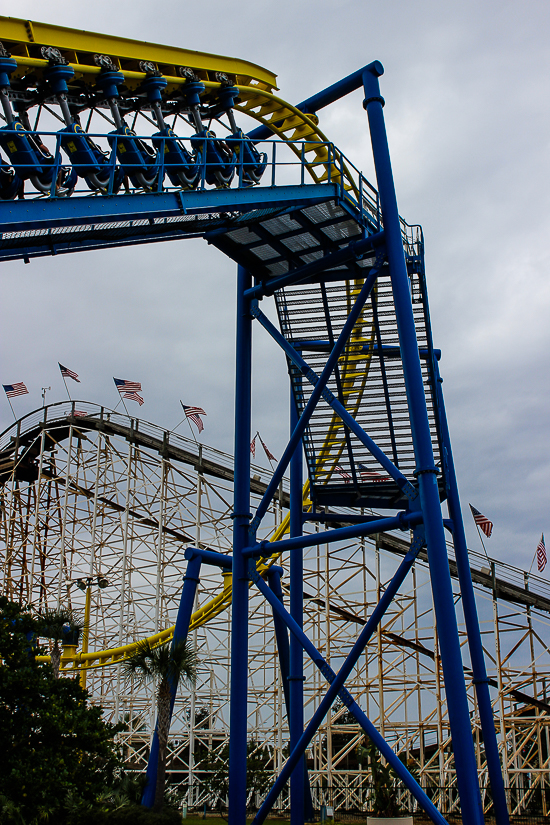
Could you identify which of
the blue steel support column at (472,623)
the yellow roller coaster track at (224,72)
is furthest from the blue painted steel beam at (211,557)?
the blue steel support column at (472,623)

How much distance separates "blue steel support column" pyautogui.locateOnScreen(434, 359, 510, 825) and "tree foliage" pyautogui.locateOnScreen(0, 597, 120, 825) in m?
5.39

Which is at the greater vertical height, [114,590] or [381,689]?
[114,590]

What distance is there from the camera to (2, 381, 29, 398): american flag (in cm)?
2514

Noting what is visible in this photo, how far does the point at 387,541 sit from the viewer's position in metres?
20.3

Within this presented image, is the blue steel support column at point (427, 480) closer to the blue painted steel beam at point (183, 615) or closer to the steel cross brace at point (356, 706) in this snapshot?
the steel cross brace at point (356, 706)

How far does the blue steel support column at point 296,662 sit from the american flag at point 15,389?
1493 cm

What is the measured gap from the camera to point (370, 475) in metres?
11.7

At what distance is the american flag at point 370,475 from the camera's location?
11641 millimetres

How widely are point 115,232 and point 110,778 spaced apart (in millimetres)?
8422

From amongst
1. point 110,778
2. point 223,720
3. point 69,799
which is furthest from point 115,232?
point 223,720

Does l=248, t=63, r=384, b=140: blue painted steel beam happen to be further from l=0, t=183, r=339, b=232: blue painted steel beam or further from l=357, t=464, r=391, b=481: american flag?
l=357, t=464, r=391, b=481: american flag

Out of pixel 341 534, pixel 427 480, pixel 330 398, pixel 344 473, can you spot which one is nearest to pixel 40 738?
pixel 341 534

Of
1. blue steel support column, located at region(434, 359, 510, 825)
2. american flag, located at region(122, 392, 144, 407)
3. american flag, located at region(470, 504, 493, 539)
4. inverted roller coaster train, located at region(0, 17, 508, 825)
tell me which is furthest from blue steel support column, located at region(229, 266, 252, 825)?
american flag, located at region(122, 392, 144, 407)

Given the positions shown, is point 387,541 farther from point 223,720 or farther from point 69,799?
point 69,799
